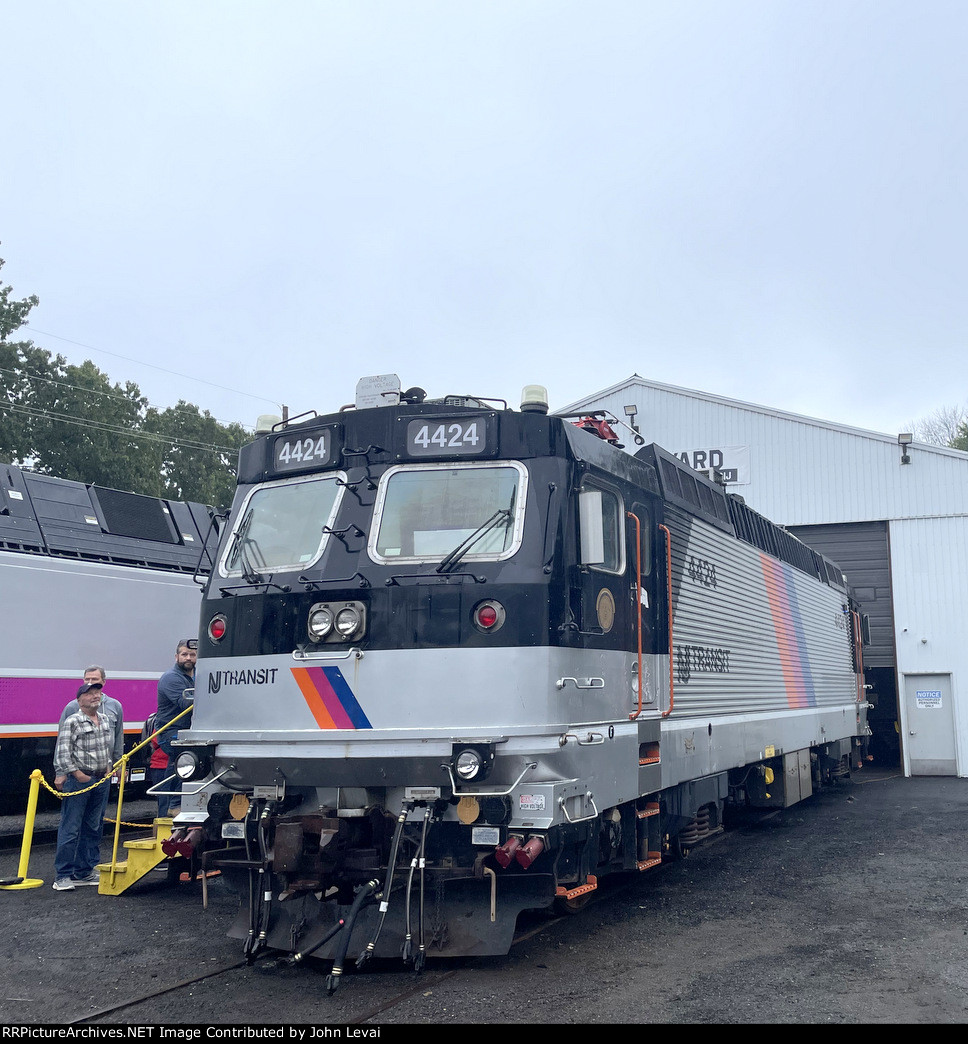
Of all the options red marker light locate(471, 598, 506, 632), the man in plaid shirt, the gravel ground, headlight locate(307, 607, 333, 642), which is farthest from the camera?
the man in plaid shirt

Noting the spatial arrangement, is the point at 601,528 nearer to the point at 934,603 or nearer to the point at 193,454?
the point at 934,603

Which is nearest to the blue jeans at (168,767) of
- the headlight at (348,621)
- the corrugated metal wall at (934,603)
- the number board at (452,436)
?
the headlight at (348,621)

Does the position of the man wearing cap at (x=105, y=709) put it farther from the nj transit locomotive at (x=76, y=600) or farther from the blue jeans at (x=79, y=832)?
the nj transit locomotive at (x=76, y=600)

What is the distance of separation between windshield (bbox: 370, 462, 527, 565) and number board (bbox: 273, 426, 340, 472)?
20.1 inches

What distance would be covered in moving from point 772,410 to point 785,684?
10.4 meters

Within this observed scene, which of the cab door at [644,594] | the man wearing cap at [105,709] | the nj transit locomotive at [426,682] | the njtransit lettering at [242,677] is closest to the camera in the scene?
the nj transit locomotive at [426,682]

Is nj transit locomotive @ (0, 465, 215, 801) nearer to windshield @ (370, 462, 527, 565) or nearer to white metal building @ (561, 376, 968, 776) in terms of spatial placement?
windshield @ (370, 462, 527, 565)

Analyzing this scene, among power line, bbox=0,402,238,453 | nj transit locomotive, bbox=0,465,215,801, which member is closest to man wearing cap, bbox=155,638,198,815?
nj transit locomotive, bbox=0,465,215,801

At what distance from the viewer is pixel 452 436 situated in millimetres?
6293

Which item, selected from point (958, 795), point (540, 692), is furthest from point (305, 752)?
point (958, 795)

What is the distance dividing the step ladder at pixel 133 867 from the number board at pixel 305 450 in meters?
3.39

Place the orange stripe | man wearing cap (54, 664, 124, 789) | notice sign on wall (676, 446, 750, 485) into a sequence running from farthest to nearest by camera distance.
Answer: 1. notice sign on wall (676, 446, 750, 485)
2. man wearing cap (54, 664, 124, 789)
3. the orange stripe

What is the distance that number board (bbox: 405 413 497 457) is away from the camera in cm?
623

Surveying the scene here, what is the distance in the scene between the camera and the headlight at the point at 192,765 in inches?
239
